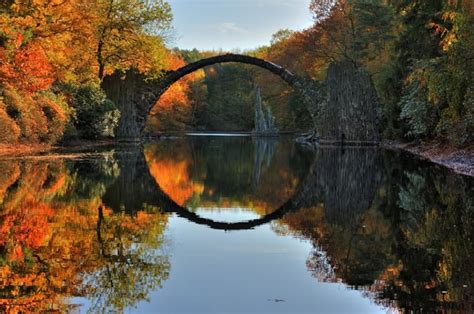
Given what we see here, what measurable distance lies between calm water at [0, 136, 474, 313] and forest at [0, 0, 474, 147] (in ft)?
20.9

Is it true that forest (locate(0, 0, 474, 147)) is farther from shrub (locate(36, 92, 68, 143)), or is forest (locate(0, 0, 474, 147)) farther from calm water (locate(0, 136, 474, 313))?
calm water (locate(0, 136, 474, 313))

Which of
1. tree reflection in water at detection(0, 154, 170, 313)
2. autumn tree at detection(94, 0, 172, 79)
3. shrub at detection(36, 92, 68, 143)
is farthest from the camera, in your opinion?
autumn tree at detection(94, 0, 172, 79)

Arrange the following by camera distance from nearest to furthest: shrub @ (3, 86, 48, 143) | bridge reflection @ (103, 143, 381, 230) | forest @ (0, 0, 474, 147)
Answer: bridge reflection @ (103, 143, 381, 230), forest @ (0, 0, 474, 147), shrub @ (3, 86, 48, 143)

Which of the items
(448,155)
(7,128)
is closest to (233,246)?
(448,155)

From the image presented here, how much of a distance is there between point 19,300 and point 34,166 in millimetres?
11802

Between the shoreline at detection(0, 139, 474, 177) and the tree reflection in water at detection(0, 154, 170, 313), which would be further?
the shoreline at detection(0, 139, 474, 177)

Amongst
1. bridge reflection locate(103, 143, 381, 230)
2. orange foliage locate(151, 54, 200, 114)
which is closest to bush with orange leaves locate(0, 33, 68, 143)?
bridge reflection locate(103, 143, 381, 230)

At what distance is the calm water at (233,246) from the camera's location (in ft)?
16.0

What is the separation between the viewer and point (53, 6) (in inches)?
951

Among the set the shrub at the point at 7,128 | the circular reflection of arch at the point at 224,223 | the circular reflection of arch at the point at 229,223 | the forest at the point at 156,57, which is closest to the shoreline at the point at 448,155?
the forest at the point at 156,57

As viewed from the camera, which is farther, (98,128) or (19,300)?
(98,128)

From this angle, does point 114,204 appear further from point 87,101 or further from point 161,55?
point 161,55

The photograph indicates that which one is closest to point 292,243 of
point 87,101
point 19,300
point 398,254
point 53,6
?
point 398,254

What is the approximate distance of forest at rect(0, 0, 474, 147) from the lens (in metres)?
18.6
